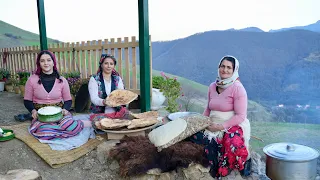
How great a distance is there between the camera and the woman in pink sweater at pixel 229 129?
8.84 feet

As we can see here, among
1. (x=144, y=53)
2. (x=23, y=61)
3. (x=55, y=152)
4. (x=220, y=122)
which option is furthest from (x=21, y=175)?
(x=23, y=61)

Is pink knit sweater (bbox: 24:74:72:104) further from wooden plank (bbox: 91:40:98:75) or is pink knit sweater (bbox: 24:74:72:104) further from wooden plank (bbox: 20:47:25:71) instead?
wooden plank (bbox: 20:47:25:71)

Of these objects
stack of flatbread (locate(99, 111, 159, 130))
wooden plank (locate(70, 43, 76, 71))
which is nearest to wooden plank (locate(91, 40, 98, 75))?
wooden plank (locate(70, 43, 76, 71))

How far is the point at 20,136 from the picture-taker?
11.4ft

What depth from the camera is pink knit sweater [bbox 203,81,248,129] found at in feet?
8.98

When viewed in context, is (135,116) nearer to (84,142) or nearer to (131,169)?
(84,142)

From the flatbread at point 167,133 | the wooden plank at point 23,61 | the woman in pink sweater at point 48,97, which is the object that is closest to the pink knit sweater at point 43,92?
the woman in pink sweater at point 48,97

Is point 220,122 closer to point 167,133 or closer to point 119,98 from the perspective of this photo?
point 167,133

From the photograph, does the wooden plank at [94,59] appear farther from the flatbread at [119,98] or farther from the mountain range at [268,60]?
the flatbread at [119,98]

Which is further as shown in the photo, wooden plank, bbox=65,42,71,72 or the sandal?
wooden plank, bbox=65,42,71,72

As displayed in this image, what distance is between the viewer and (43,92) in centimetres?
362

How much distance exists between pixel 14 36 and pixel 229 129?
589 inches

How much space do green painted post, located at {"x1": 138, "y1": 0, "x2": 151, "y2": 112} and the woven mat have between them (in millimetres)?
1623

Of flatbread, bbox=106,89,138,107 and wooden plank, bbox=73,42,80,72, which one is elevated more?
wooden plank, bbox=73,42,80,72
